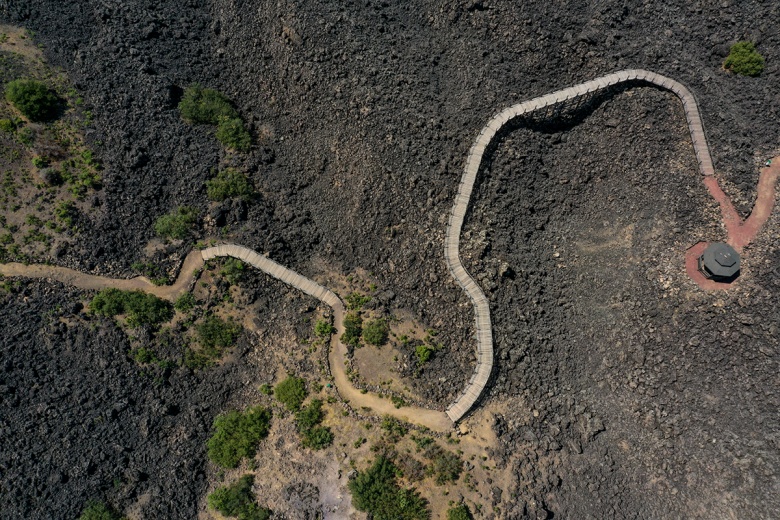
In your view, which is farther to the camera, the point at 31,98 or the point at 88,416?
the point at 31,98

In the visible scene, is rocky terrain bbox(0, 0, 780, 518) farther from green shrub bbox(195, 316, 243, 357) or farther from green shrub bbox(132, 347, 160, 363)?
green shrub bbox(195, 316, 243, 357)

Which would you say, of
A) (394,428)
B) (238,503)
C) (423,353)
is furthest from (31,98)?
(394,428)

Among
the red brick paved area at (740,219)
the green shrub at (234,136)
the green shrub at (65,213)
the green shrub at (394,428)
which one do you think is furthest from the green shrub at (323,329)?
the red brick paved area at (740,219)

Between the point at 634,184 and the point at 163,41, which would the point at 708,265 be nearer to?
the point at 634,184

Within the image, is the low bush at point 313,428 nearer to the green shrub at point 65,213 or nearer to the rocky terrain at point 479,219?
the rocky terrain at point 479,219

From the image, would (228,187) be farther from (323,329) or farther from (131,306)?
(323,329)

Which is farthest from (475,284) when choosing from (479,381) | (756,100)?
(756,100)

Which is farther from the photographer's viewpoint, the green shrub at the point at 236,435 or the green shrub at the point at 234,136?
the green shrub at the point at 234,136
